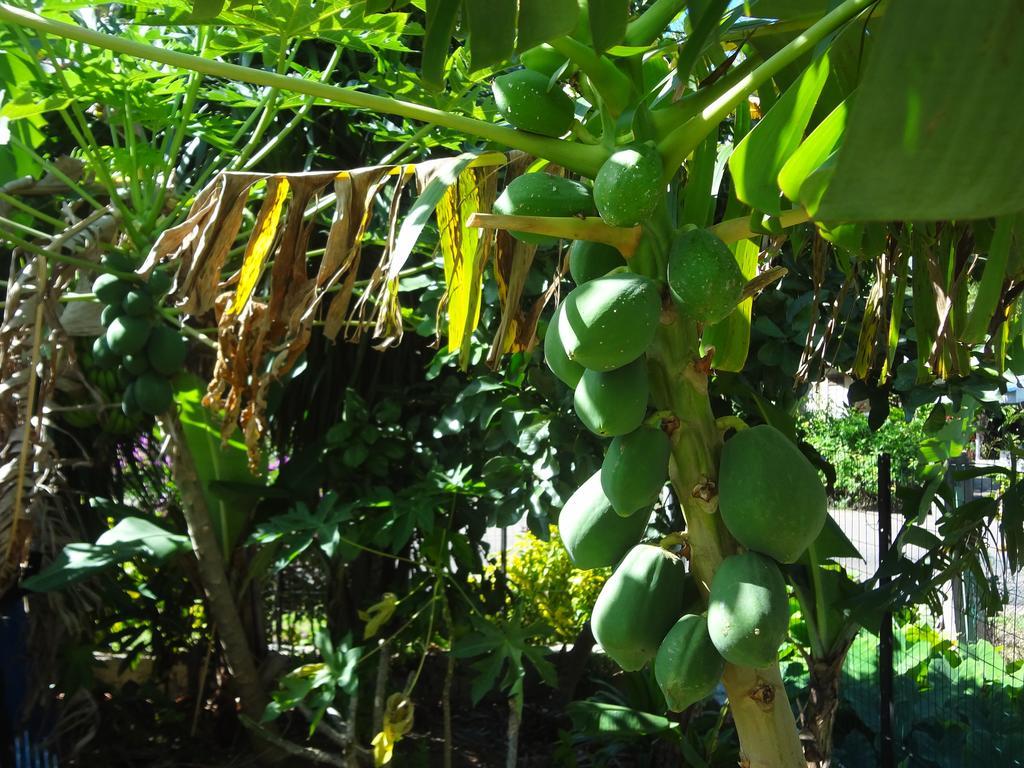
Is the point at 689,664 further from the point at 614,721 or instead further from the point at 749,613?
the point at 614,721

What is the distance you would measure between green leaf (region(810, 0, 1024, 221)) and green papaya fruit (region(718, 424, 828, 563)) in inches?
20.2

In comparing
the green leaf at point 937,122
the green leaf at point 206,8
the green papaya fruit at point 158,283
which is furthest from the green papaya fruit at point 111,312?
the green leaf at point 937,122

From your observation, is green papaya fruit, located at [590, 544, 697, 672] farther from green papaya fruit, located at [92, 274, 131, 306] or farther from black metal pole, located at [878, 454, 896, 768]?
black metal pole, located at [878, 454, 896, 768]

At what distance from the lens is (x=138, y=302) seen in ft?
9.02

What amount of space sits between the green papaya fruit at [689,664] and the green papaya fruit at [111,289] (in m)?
2.24

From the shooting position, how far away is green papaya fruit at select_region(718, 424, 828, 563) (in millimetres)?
1026

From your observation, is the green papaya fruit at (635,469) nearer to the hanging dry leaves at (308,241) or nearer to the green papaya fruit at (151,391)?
the hanging dry leaves at (308,241)

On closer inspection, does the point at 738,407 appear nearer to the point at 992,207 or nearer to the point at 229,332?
the point at 229,332

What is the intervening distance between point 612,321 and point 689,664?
39cm

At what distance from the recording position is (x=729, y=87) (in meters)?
1.19

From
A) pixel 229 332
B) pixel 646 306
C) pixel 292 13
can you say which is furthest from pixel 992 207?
pixel 229 332

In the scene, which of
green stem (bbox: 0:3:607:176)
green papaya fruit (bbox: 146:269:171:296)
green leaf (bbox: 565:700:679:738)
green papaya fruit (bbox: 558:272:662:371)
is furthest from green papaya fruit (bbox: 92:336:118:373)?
green papaya fruit (bbox: 558:272:662:371)

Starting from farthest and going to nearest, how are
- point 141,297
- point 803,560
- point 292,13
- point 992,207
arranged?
point 803,560 → point 141,297 → point 292,13 → point 992,207

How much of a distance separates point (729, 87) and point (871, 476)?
9760 millimetres
